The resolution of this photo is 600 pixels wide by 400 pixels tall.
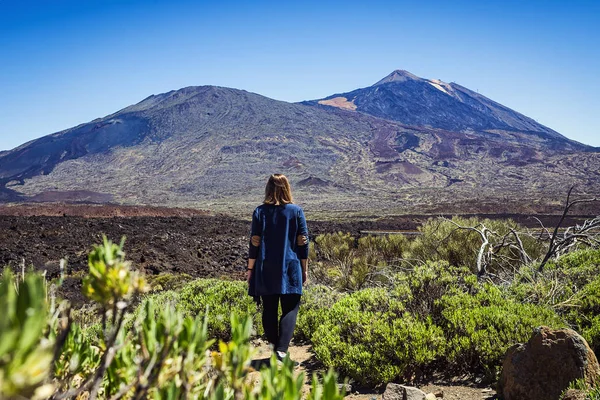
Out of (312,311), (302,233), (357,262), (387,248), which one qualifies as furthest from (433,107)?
(302,233)

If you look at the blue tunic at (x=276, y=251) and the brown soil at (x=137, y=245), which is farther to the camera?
the brown soil at (x=137, y=245)

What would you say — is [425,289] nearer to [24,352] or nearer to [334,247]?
[24,352]

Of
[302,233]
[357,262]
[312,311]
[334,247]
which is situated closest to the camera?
[302,233]

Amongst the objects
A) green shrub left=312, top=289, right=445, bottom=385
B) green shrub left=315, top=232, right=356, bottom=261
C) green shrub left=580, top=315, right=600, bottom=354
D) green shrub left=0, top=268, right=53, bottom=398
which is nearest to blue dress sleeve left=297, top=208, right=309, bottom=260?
green shrub left=312, top=289, right=445, bottom=385

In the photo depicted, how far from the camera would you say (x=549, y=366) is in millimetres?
2730

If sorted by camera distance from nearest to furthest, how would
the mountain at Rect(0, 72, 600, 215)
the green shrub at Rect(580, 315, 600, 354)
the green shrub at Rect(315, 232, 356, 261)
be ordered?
the green shrub at Rect(580, 315, 600, 354) → the green shrub at Rect(315, 232, 356, 261) → the mountain at Rect(0, 72, 600, 215)

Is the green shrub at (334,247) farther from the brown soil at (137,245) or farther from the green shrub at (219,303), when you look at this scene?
the green shrub at (219,303)

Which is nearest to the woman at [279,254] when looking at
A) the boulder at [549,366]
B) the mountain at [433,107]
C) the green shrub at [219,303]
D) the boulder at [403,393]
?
the green shrub at [219,303]

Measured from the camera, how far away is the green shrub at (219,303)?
478 cm

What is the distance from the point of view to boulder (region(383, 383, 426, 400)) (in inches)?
105

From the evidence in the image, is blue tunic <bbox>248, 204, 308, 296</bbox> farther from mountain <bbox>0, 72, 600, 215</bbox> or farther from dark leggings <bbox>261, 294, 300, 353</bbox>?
mountain <bbox>0, 72, 600, 215</bbox>

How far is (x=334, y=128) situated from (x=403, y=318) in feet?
311

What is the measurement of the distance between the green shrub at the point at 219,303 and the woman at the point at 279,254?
924 mm

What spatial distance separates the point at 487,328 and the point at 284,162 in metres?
74.9
